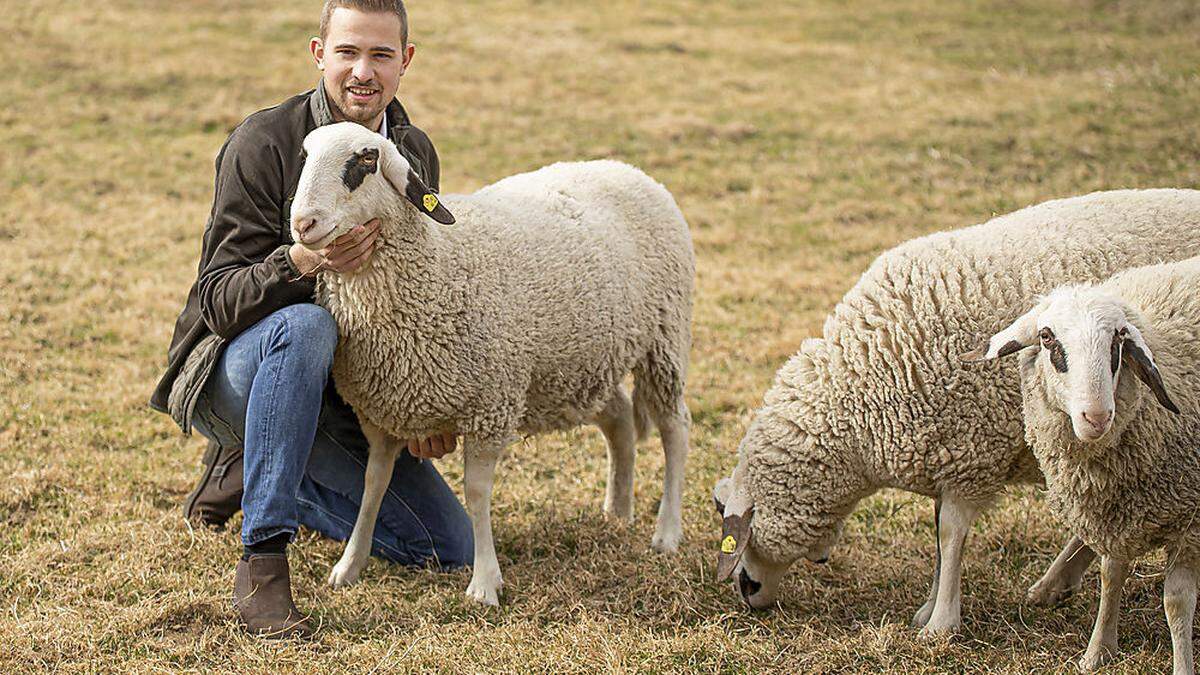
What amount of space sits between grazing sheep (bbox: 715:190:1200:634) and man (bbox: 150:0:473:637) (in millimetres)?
1230

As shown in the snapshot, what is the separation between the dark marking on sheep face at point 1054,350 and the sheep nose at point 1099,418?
0.55 ft

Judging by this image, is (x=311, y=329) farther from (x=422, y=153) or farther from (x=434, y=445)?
(x=422, y=153)

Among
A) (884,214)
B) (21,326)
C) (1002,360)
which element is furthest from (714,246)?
(1002,360)

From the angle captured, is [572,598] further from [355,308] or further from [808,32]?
[808,32]

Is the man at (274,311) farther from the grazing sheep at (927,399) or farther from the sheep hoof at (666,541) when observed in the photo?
the grazing sheep at (927,399)

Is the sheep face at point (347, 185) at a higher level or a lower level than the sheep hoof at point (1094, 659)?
higher

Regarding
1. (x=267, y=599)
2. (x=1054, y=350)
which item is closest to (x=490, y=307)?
(x=267, y=599)

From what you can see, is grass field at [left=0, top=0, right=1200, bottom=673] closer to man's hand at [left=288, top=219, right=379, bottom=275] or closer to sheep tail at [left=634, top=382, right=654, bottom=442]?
sheep tail at [left=634, top=382, right=654, bottom=442]

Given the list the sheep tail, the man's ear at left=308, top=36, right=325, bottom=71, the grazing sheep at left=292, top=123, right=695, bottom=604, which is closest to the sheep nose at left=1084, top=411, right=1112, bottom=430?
the grazing sheep at left=292, top=123, right=695, bottom=604

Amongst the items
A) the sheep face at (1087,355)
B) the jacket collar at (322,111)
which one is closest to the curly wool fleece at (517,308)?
the jacket collar at (322,111)

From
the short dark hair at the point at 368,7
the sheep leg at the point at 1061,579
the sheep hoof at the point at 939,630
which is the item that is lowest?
the sheep hoof at the point at 939,630

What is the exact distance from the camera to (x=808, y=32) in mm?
15742

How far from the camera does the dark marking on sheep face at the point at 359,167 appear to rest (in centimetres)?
369

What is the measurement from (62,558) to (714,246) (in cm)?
589
